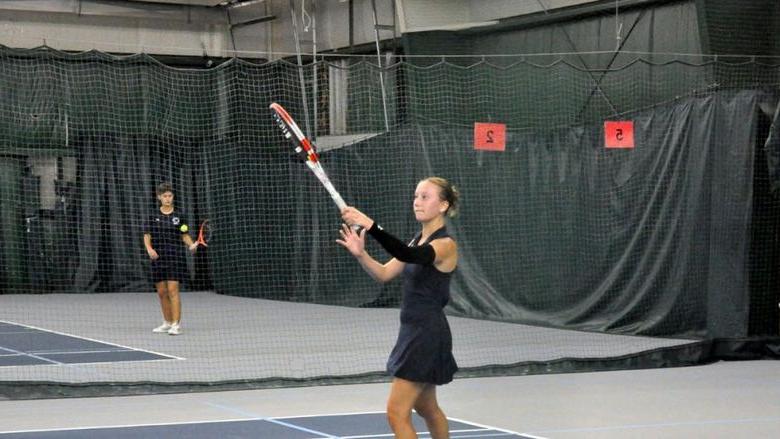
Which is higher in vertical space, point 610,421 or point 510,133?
point 510,133

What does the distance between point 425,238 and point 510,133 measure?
30.6ft

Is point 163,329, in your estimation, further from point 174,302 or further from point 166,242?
point 166,242

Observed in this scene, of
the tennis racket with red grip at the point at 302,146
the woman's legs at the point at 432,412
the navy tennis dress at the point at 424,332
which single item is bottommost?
the woman's legs at the point at 432,412

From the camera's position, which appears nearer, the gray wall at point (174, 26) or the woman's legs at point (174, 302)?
the woman's legs at point (174, 302)

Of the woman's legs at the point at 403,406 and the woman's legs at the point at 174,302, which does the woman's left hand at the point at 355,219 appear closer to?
the woman's legs at the point at 403,406

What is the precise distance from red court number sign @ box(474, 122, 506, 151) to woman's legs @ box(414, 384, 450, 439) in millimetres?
7054

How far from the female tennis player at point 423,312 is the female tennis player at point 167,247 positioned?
7.88m

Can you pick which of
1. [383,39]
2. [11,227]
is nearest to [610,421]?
[383,39]

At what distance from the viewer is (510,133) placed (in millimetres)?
14734

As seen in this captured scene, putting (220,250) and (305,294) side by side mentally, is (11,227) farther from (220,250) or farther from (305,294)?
(305,294)

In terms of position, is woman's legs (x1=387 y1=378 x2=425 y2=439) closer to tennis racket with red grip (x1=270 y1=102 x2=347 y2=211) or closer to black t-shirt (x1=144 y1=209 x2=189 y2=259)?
tennis racket with red grip (x1=270 y1=102 x2=347 y2=211)

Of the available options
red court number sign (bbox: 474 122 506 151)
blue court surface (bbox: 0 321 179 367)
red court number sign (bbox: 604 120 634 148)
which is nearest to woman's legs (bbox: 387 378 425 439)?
blue court surface (bbox: 0 321 179 367)

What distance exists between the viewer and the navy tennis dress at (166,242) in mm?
13117

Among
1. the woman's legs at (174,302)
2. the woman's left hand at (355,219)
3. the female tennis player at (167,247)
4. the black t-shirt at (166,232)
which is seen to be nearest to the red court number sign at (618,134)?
the female tennis player at (167,247)
